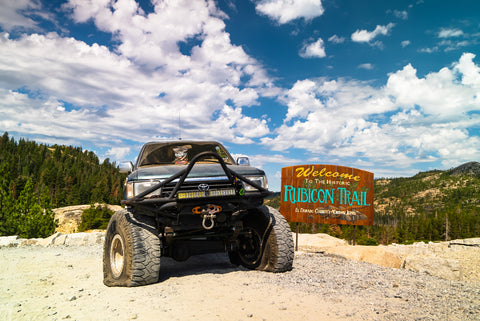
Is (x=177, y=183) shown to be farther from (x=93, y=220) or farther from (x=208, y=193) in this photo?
(x=93, y=220)

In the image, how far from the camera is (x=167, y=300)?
12.8 feet

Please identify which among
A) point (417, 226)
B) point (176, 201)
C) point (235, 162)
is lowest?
point (417, 226)

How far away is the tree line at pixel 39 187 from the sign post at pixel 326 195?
34349 mm

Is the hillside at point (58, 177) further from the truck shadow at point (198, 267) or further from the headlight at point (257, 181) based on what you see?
the headlight at point (257, 181)

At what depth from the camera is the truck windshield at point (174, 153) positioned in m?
6.36

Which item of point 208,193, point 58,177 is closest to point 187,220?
point 208,193

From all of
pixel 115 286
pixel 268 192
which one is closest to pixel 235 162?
pixel 268 192

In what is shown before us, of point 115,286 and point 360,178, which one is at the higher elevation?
point 360,178

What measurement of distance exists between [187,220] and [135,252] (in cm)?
88

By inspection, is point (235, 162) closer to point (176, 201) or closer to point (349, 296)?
point (176, 201)

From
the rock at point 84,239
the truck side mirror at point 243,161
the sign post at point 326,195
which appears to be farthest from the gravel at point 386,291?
the rock at point 84,239

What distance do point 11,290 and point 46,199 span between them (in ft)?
147

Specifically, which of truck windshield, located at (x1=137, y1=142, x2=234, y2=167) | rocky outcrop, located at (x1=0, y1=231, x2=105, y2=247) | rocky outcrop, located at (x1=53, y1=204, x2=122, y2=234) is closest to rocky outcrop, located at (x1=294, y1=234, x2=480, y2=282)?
truck windshield, located at (x1=137, y1=142, x2=234, y2=167)

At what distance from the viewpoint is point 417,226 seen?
305 feet
